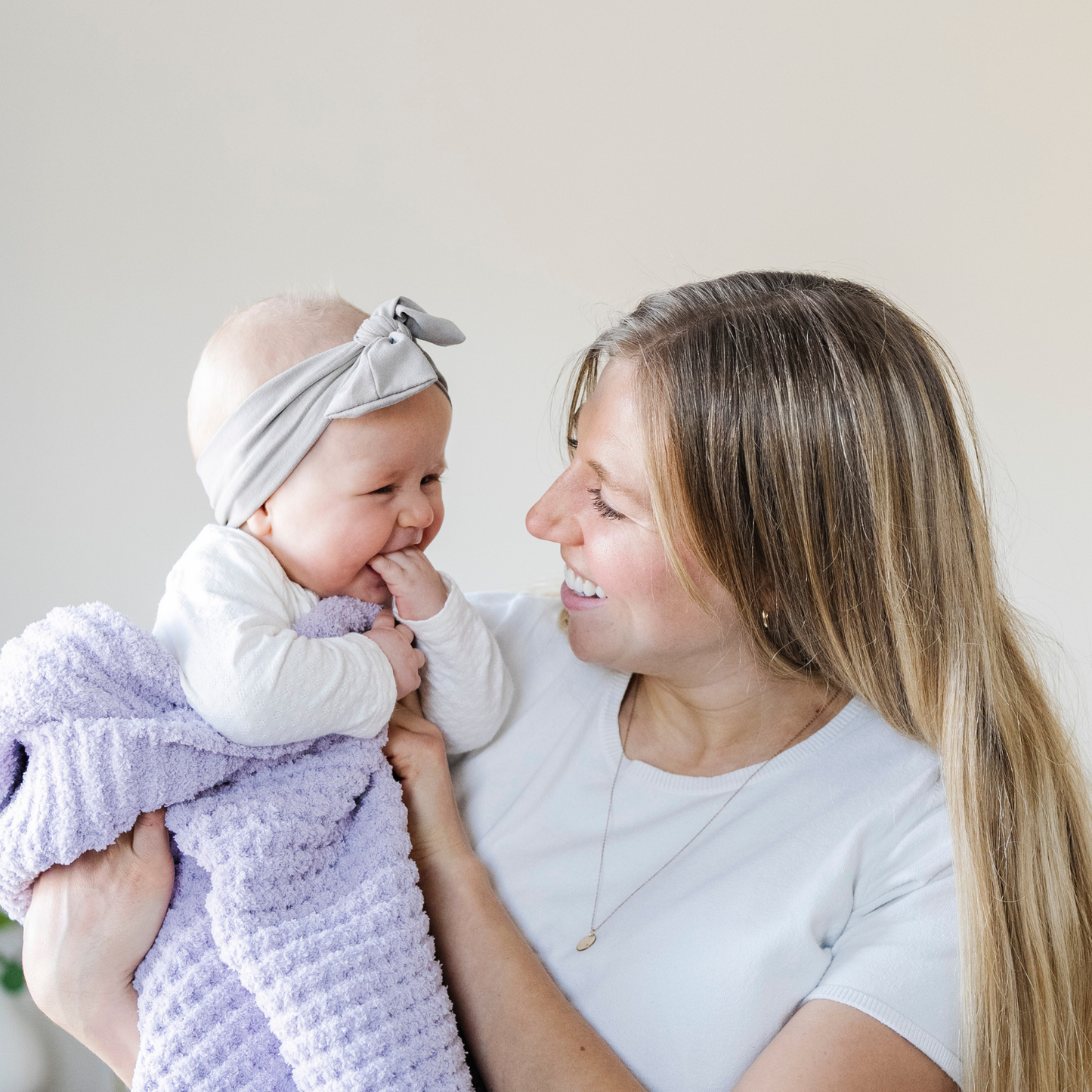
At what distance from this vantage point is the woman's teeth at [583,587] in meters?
1.40

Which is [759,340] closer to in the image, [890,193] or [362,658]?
[362,658]

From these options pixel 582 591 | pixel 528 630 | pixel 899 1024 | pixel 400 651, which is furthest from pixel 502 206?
pixel 899 1024

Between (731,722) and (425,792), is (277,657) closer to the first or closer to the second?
(425,792)

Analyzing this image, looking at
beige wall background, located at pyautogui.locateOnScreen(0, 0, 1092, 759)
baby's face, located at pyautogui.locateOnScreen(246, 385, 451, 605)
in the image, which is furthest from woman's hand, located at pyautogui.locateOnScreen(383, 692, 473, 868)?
beige wall background, located at pyautogui.locateOnScreen(0, 0, 1092, 759)

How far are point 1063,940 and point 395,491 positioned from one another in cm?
105

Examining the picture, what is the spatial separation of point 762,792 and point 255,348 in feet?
2.96

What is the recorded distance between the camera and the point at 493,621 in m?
1.65

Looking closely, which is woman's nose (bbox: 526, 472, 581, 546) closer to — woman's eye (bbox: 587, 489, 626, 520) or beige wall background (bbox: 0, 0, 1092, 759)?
woman's eye (bbox: 587, 489, 626, 520)

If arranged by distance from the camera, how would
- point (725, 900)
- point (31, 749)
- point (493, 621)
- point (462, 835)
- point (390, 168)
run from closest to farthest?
point (31, 749)
point (725, 900)
point (462, 835)
point (493, 621)
point (390, 168)

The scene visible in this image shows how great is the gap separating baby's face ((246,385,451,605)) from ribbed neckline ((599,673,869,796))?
0.45 metres

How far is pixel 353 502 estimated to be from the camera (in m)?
1.31

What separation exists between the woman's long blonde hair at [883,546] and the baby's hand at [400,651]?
1.22 feet

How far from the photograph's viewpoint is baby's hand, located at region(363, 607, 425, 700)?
1.29 metres

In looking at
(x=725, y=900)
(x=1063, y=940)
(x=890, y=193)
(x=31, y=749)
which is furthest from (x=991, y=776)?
(x=890, y=193)
